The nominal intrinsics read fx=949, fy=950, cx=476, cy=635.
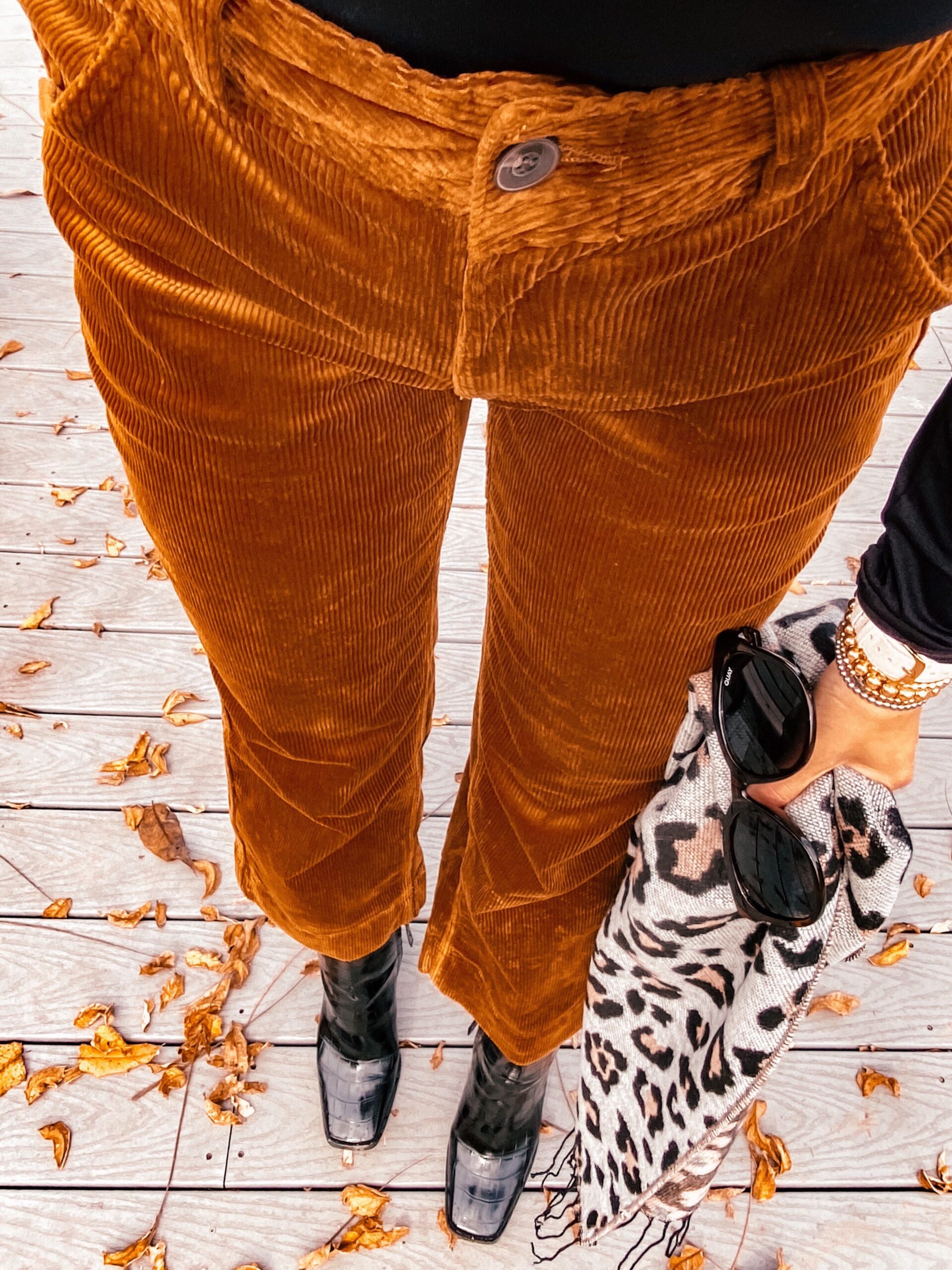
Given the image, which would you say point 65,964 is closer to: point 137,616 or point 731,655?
point 137,616

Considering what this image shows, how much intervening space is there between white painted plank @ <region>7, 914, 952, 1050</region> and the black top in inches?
41.3

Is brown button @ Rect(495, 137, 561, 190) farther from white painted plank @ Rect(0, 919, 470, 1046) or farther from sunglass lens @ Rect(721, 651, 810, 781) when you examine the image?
white painted plank @ Rect(0, 919, 470, 1046)

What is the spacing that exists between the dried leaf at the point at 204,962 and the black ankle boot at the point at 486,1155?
0.34 metres

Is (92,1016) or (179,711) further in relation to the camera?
(179,711)

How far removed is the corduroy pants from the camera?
351 millimetres

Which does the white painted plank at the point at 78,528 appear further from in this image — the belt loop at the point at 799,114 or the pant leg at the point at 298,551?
the belt loop at the point at 799,114

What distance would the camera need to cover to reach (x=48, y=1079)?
107 cm

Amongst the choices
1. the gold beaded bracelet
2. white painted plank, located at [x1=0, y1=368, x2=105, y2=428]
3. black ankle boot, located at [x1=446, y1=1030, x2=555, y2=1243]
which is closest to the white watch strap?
the gold beaded bracelet

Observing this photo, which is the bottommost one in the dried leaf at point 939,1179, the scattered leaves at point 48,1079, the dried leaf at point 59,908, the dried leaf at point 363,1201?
the dried leaf at point 363,1201

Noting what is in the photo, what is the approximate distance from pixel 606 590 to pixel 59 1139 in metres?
0.91

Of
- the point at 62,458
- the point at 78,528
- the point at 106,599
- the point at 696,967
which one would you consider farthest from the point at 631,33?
the point at 62,458

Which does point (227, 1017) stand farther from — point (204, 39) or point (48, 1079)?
point (204, 39)

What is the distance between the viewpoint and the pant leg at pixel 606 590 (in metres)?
0.48

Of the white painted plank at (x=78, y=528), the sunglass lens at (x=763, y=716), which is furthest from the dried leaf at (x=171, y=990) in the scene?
the sunglass lens at (x=763, y=716)
